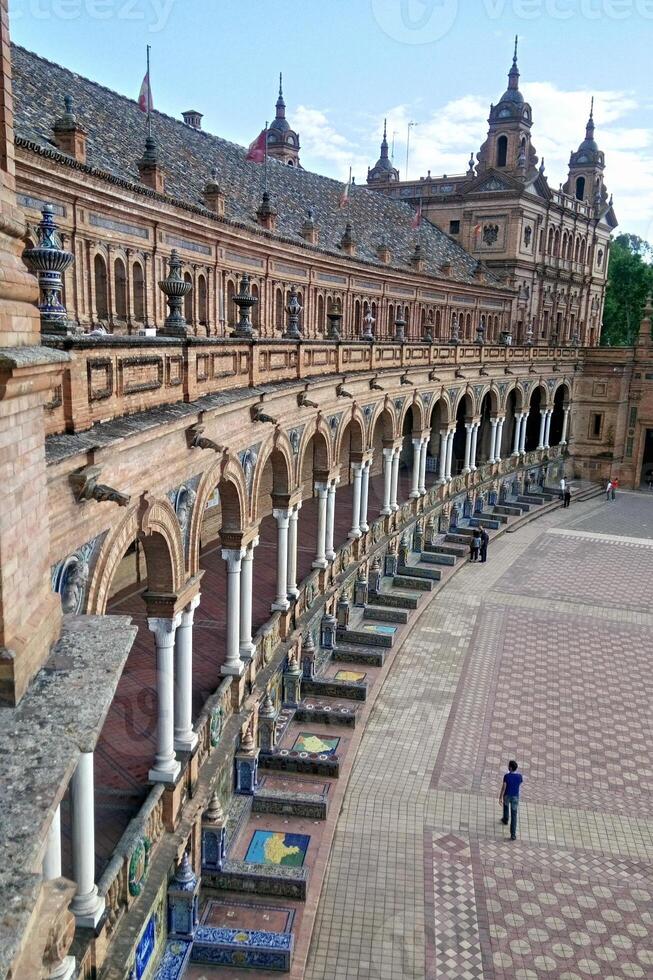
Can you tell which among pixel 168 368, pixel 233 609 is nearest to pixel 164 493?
pixel 168 368

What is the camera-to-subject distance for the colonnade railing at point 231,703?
8930 millimetres

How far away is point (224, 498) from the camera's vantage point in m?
13.8

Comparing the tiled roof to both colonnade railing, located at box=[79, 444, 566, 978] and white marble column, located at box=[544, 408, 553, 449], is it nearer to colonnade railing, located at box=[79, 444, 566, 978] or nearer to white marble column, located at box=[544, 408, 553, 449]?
white marble column, located at box=[544, 408, 553, 449]

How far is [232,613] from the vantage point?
14242 millimetres

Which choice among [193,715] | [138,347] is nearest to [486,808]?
[193,715]

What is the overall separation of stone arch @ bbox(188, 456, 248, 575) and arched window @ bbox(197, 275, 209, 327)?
1166 centimetres

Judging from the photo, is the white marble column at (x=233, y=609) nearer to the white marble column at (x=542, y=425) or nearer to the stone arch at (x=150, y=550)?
the stone arch at (x=150, y=550)

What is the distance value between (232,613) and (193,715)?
196cm

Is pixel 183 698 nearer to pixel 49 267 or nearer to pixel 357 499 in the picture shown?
pixel 49 267

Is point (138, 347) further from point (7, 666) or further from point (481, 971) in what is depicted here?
point (481, 971)

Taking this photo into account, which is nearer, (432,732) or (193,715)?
(193,715)

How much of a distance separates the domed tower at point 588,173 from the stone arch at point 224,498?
58.5m

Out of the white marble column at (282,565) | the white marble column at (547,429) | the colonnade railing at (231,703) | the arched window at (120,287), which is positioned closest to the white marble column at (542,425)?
the white marble column at (547,429)

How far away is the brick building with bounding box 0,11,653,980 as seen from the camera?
14.8ft
